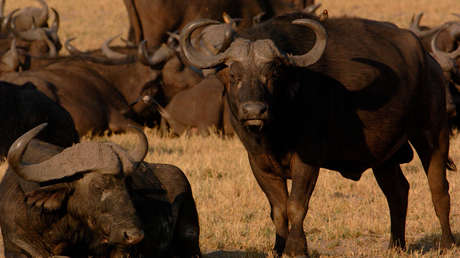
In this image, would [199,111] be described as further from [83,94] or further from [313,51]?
[313,51]

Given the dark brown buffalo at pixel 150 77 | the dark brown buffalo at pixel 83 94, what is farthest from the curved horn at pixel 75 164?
the dark brown buffalo at pixel 150 77

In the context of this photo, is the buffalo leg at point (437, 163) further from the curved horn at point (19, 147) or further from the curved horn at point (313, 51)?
the curved horn at point (19, 147)

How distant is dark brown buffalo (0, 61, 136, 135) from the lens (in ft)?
43.7

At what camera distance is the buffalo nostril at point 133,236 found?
5.22 m

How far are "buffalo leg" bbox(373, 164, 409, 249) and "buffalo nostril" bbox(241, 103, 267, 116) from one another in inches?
92.9

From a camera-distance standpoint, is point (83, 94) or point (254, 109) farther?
point (83, 94)

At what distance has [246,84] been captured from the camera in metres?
5.90

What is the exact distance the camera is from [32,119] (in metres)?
11.0

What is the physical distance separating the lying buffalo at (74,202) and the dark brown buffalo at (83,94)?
7.35 meters

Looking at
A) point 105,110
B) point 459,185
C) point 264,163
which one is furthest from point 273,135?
point 105,110

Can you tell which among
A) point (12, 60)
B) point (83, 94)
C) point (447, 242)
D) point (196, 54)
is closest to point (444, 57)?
point (83, 94)

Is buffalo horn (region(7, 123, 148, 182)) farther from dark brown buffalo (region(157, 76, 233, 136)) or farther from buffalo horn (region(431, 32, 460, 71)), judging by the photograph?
buffalo horn (region(431, 32, 460, 71))

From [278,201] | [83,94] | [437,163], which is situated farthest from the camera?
[83,94]

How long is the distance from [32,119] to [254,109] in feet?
19.4
